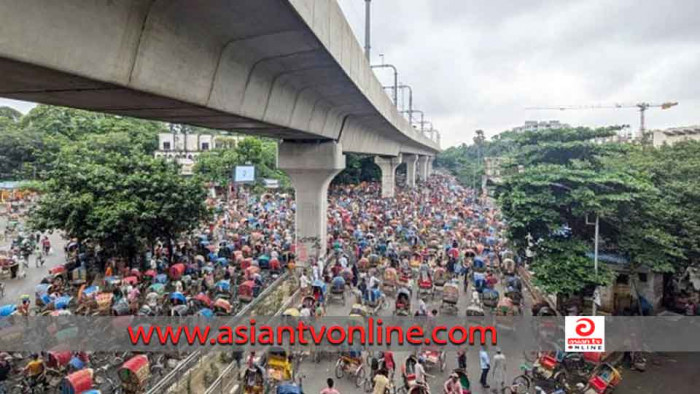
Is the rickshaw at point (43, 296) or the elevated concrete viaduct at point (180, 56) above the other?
the elevated concrete viaduct at point (180, 56)

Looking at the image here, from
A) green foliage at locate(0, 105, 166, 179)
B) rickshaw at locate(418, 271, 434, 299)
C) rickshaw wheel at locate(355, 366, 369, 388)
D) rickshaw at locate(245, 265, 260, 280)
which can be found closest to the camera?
rickshaw wheel at locate(355, 366, 369, 388)

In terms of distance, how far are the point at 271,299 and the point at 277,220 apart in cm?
1794

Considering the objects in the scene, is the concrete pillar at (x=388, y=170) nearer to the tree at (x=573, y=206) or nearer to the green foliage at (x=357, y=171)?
the green foliage at (x=357, y=171)

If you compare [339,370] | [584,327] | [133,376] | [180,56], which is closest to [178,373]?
[133,376]

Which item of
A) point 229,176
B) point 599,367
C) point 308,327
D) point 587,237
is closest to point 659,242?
point 587,237

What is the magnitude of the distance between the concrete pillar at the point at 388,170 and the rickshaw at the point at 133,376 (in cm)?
4151

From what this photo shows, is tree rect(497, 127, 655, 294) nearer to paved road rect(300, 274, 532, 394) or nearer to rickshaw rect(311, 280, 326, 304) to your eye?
paved road rect(300, 274, 532, 394)

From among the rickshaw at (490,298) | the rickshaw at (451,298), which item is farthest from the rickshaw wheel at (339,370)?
the rickshaw at (490,298)

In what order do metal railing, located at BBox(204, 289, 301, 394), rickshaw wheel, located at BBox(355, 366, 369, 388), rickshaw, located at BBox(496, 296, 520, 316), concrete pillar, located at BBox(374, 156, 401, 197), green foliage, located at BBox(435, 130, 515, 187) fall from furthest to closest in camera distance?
green foliage, located at BBox(435, 130, 515, 187) < concrete pillar, located at BBox(374, 156, 401, 197) < rickshaw, located at BBox(496, 296, 520, 316) < rickshaw wheel, located at BBox(355, 366, 369, 388) < metal railing, located at BBox(204, 289, 301, 394)

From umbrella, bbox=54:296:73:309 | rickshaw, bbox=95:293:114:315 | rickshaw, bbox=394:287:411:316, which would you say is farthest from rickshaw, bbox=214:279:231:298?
rickshaw, bbox=394:287:411:316

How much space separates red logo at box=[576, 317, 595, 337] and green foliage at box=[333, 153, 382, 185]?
49.4m

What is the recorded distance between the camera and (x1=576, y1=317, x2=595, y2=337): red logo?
450 inches

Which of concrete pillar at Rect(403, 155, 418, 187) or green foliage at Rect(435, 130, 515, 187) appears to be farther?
green foliage at Rect(435, 130, 515, 187)

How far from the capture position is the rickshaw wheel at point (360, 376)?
10148 mm
